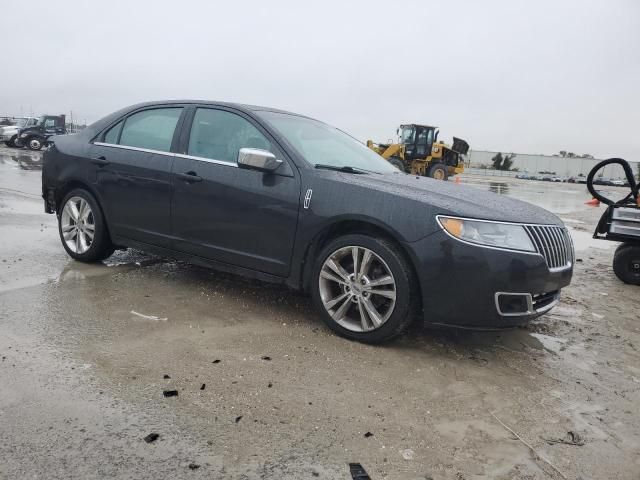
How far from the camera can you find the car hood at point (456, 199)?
3299 millimetres

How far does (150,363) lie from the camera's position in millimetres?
3033

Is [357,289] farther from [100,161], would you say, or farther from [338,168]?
[100,161]

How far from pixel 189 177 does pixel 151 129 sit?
0.84 metres

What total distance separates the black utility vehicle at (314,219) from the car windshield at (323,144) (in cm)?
2

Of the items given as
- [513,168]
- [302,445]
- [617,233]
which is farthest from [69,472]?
[513,168]

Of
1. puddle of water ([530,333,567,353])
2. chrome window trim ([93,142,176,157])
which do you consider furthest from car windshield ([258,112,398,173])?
puddle of water ([530,333,567,353])

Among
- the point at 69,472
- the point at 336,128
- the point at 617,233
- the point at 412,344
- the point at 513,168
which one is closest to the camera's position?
the point at 69,472

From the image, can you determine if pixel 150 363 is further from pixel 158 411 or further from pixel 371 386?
pixel 371 386

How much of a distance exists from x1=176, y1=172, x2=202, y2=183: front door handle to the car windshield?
0.71m

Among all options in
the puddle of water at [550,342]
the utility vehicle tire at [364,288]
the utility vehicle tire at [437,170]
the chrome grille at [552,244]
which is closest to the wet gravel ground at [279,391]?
the puddle of water at [550,342]

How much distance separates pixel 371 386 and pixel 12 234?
5.16 meters

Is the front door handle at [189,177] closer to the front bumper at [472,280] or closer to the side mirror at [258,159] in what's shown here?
the side mirror at [258,159]

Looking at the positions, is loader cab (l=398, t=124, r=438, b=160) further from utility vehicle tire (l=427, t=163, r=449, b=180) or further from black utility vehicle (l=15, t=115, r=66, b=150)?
black utility vehicle (l=15, t=115, r=66, b=150)

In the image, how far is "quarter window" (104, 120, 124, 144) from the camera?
4945mm
